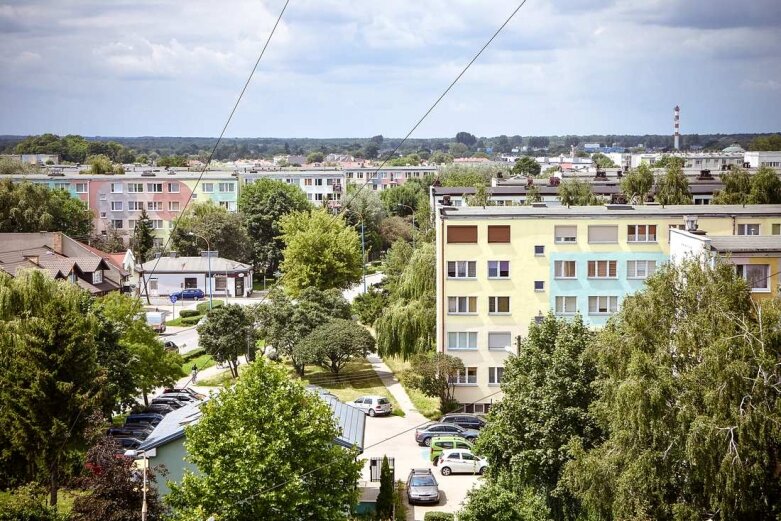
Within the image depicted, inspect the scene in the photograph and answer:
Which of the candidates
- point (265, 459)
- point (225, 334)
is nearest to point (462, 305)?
point (225, 334)

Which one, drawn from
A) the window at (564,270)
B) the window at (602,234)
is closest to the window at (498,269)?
the window at (564,270)

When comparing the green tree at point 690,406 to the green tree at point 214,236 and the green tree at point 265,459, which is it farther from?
the green tree at point 214,236

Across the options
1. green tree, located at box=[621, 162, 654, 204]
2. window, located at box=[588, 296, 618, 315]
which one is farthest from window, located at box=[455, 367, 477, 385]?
green tree, located at box=[621, 162, 654, 204]

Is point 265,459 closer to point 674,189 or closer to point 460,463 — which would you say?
point 460,463

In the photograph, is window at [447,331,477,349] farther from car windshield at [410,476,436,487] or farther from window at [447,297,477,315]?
car windshield at [410,476,436,487]

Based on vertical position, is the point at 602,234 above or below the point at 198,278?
above

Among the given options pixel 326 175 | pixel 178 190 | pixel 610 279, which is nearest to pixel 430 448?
pixel 610 279
